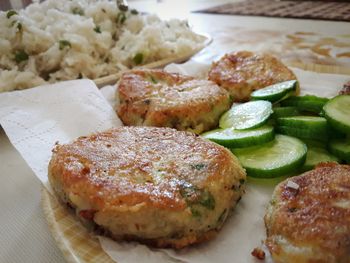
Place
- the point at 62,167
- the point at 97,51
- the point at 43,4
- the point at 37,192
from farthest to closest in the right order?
the point at 43,4 → the point at 97,51 → the point at 37,192 → the point at 62,167

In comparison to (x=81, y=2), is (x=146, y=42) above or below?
below

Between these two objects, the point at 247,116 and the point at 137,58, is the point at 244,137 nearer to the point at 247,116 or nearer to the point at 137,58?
the point at 247,116

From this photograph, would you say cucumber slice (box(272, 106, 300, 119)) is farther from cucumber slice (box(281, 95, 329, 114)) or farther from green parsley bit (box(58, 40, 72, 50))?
green parsley bit (box(58, 40, 72, 50))

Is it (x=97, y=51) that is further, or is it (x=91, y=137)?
(x=97, y=51)

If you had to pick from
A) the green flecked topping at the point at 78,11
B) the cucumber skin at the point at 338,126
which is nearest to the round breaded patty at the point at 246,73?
the cucumber skin at the point at 338,126

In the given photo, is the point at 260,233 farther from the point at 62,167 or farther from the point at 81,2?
the point at 81,2

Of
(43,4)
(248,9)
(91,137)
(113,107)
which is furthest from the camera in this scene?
(248,9)

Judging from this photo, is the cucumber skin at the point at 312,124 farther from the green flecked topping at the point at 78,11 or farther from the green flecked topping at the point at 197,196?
the green flecked topping at the point at 78,11

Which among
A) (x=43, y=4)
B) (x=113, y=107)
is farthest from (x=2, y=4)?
(x=113, y=107)
